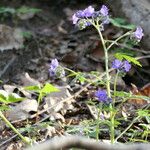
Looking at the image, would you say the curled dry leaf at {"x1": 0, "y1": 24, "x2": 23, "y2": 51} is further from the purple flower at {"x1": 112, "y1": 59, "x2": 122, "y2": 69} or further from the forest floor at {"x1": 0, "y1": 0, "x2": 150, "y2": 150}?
the purple flower at {"x1": 112, "y1": 59, "x2": 122, "y2": 69}

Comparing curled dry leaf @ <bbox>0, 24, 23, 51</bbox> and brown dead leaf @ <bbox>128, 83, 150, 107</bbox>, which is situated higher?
curled dry leaf @ <bbox>0, 24, 23, 51</bbox>

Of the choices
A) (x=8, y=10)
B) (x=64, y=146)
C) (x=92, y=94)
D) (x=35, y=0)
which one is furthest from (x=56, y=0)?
(x=64, y=146)

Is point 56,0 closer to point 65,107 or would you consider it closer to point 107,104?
point 65,107

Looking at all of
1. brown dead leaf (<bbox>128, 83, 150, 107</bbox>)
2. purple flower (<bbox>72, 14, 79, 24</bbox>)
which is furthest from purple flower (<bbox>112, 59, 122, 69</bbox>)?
brown dead leaf (<bbox>128, 83, 150, 107</bbox>)

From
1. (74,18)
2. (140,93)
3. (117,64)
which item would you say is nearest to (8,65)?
(140,93)

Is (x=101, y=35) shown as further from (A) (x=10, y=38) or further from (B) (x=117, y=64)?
(A) (x=10, y=38)

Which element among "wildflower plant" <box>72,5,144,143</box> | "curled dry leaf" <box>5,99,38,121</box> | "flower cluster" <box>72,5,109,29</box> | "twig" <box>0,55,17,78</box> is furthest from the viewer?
"twig" <box>0,55,17,78</box>

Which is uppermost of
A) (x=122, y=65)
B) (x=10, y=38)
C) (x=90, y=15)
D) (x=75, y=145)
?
(x=10, y=38)
